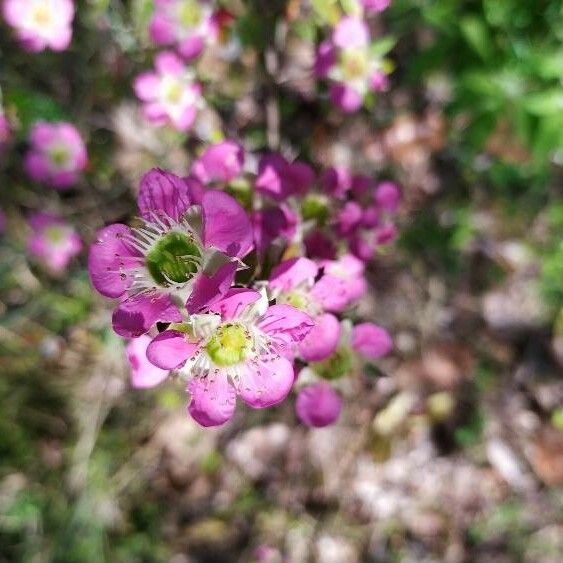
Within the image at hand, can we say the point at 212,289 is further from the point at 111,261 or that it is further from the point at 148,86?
the point at 148,86

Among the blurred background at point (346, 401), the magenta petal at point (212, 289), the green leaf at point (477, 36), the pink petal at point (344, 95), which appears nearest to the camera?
the magenta petal at point (212, 289)

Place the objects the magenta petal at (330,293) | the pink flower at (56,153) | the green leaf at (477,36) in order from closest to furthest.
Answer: the magenta petal at (330,293) < the green leaf at (477,36) < the pink flower at (56,153)

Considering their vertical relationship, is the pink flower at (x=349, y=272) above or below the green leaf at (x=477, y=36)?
below

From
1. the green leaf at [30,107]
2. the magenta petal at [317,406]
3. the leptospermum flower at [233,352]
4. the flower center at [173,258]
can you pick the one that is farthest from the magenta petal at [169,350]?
the green leaf at [30,107]

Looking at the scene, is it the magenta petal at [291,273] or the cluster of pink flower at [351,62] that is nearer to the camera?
the magenta petal at [291,273]

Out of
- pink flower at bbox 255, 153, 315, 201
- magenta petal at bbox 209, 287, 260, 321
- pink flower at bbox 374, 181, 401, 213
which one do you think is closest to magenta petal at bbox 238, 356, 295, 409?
magenta petal at bbox 209, 287, 260, 321

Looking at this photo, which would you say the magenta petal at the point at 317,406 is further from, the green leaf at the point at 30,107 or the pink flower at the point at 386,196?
the green leaf at the point at 30,107

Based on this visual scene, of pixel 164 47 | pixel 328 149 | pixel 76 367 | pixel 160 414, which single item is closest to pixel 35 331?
pixel 76 367
